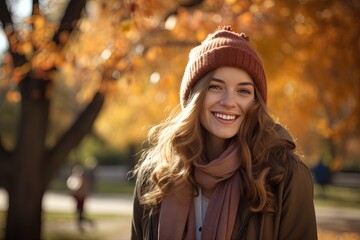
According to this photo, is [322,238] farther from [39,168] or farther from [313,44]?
[39,168]

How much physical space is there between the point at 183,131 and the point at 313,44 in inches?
253

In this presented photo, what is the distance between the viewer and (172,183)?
10.6 ft

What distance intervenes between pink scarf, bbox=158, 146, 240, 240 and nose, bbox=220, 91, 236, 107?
0.84 feet

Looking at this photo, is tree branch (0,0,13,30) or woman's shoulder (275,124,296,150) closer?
woman's shoulder (275,124,296,150)

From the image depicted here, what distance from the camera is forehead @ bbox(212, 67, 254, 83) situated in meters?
3.12

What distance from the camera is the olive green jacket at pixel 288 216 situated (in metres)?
2.88

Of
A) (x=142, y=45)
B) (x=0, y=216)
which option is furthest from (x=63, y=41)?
(x=0, y=216)

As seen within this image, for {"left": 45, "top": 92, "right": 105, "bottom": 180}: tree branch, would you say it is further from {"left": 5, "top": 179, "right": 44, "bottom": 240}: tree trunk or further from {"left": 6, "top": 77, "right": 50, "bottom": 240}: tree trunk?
{"left": 5, "top": 179, "right": 44, "bottom": 240}: tree trunk

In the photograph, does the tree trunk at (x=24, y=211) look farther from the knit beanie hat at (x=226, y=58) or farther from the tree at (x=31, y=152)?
the knit beanie hat at (x=226, y=58)

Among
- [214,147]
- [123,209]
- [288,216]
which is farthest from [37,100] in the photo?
[123,209]

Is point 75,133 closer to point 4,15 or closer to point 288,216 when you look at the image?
point 4,15

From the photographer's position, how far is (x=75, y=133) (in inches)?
339

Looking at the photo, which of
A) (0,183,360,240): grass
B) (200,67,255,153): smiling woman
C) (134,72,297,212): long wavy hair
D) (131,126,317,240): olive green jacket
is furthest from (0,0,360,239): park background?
(0,183,360,240): grass

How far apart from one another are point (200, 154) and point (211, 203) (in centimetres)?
35
